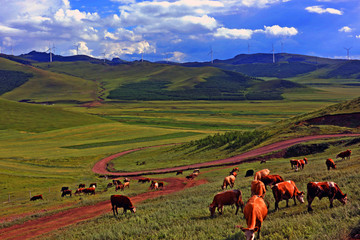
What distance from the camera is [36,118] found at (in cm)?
16425

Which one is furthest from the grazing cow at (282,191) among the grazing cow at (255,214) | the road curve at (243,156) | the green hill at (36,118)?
the green hill at (36,118)

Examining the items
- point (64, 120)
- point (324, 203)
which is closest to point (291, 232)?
point (324, 203)

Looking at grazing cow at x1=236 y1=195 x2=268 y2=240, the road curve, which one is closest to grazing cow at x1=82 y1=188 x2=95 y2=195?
the road curve

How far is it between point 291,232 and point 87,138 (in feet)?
362

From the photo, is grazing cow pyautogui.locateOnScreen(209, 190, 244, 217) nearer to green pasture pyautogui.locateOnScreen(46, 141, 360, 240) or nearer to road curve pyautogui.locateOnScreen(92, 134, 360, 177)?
green pasture pyautogui.locateOnScreen(46, 141, 360, 240)

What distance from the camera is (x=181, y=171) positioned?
51250 millimetres

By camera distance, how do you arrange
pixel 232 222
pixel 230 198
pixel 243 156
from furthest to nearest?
pixel 243 156 < pixel 230 198 < pixel 232 222

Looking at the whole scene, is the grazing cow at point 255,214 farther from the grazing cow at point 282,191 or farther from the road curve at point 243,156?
the road curve at point 243,156

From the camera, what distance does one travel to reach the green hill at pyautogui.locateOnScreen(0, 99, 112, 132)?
14612 centimetres

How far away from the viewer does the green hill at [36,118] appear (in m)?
146

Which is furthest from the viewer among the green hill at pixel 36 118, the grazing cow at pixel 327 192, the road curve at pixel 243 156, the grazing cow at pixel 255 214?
the green hill at pixel 36 118

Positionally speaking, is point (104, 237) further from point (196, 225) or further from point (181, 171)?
point (181, 171)

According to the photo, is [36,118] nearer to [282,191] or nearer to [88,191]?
[88,191]

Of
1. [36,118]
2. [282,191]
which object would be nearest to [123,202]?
[282,191]
